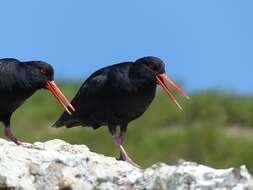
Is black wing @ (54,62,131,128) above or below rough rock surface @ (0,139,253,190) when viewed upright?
below

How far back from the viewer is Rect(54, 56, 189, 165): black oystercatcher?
523 inches

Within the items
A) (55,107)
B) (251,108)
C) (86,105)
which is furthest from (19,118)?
(86,105)

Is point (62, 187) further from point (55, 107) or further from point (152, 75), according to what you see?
point (55, 107)

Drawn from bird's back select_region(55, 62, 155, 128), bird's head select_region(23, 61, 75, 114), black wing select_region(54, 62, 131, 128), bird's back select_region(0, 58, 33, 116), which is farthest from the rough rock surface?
black wing select_region(54, 62, 131, 128)

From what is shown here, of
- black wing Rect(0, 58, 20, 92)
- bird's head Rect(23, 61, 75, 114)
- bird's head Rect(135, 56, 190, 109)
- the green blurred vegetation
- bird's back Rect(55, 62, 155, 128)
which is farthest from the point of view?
the green blurred vegetation

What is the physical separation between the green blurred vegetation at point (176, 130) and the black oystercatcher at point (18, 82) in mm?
12400

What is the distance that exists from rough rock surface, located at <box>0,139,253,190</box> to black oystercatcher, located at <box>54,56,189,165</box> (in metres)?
3.48

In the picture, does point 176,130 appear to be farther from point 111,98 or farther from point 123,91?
point 123,91

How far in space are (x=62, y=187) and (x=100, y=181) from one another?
35 centimetres

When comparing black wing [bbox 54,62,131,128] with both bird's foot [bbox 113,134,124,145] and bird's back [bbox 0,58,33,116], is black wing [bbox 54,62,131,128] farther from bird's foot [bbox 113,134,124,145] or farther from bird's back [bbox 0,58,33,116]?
bird's back [bbox 0,58,33,116]

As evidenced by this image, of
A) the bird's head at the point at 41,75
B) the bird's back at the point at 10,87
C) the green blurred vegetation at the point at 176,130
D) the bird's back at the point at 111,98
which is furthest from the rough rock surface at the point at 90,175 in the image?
the green blurred vegetation at the point at 176,130

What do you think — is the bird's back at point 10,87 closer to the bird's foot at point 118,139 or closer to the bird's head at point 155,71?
the bird's foot at point 118,139

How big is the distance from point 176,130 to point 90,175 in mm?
21334

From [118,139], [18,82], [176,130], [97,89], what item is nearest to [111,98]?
[97,89]
